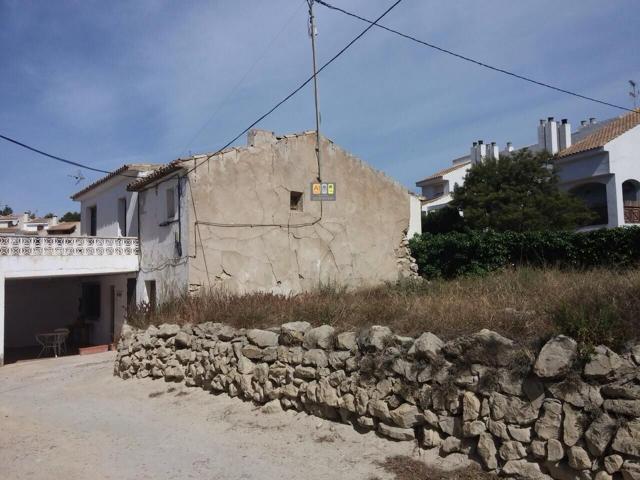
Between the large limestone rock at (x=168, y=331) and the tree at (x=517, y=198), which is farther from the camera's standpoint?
the tree at (x=517, y=198)

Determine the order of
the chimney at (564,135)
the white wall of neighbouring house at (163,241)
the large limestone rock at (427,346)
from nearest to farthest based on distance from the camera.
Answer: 1. the large limestone rock at (427,346)
2. the white wall of neighbouring house at (163,241)
3. the chimney at (564,135)

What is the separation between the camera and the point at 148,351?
34.7 ft

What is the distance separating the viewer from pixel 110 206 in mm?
20344

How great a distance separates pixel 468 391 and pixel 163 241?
38.9ft

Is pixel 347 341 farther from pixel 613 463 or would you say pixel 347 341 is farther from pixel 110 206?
pixel 110 206

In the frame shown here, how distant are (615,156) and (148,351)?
76.8 ft

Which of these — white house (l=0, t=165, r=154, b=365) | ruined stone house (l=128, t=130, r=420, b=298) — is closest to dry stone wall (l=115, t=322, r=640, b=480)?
ruined stone house (l=128, t=130, r=420, b=298)

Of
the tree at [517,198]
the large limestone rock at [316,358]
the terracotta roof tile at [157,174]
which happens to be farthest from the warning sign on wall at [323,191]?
the large limestone rock at [316,358]

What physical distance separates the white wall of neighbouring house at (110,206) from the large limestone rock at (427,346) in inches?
537

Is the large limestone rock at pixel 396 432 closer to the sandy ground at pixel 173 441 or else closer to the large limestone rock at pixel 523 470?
the sandy ground at pixel 173 441

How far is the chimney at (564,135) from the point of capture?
30.8m

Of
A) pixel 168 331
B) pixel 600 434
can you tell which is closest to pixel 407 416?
pixel 600 434

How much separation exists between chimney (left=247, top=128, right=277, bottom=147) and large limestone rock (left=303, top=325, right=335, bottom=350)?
29.1ft

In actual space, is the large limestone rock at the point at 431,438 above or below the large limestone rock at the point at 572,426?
below
